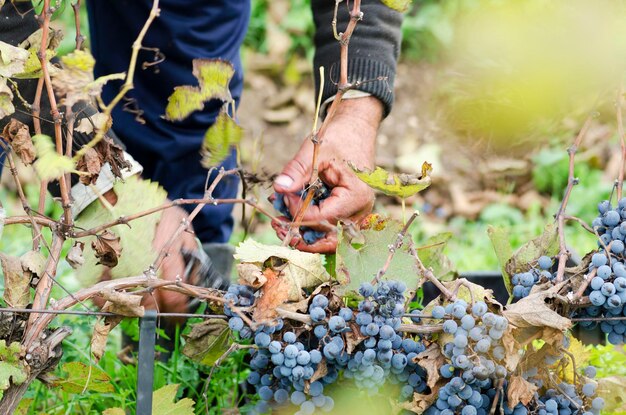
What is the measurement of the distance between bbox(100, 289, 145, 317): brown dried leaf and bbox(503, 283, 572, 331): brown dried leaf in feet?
1.52

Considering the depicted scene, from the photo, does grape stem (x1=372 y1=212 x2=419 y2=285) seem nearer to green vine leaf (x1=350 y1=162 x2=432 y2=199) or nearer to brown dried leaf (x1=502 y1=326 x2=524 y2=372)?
green vine leaf (x1=350 y1=162 x2=432 y2=199)

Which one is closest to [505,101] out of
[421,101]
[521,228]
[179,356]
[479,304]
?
[479,304]

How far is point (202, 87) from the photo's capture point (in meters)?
1.10

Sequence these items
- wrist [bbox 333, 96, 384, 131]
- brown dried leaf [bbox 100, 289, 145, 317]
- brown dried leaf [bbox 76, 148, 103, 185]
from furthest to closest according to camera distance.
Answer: wrist [bbox 333, 96, 384, 131] → brown dried leaf [bbox 76, 148, 103, 185] → brown dried leaf [bbox 100, 289, 145, 317]

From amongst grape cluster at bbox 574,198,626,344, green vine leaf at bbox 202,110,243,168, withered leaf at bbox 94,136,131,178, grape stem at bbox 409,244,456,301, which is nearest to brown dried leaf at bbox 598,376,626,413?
grape cluster at bbox 574,198,626,344

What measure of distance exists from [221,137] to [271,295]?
272 mm

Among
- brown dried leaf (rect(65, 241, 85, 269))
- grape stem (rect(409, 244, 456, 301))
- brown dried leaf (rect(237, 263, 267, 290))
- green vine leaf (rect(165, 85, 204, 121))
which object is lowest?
brown dried leaf (rect(65, 241, 85, 269))

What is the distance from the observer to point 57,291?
6.26ft

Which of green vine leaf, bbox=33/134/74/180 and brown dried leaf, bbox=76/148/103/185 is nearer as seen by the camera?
green vine leaf, bbox=33/134/74/180

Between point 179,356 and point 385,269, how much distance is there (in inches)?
29.7

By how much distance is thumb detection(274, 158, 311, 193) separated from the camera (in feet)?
4.38

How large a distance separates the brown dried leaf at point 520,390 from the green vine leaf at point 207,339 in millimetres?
408

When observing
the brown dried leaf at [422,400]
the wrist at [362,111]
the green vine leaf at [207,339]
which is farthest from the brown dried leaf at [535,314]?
the wrist at [362,111]

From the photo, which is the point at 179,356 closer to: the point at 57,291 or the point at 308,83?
the point at 57,291
